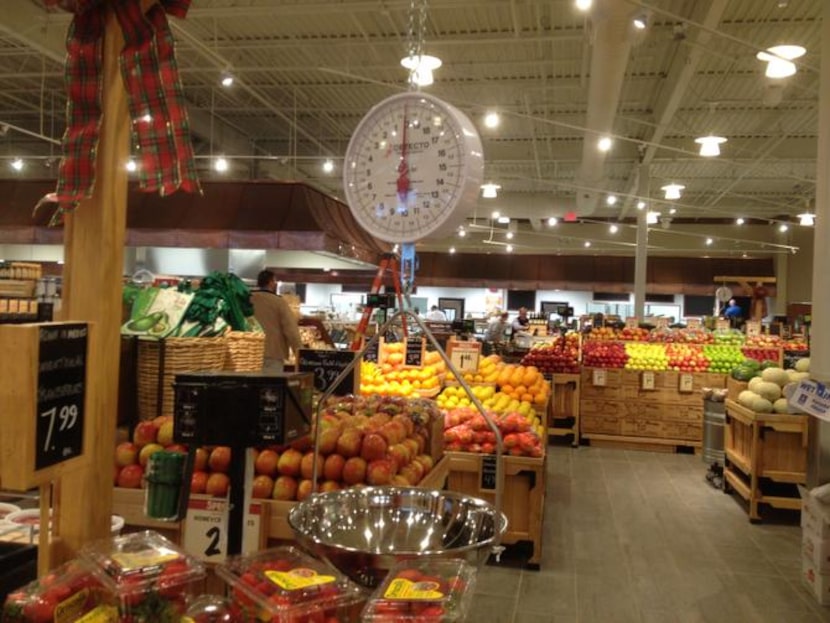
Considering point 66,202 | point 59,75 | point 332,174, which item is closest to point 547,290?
point 332,174

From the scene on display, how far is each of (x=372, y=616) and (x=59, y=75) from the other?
1171cm

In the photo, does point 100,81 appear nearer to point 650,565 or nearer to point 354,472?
point 354,472

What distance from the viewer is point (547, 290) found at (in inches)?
855

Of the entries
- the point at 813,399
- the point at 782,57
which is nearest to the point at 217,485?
the point at 813,399

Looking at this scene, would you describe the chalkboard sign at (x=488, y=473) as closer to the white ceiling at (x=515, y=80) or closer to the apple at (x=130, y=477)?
the apple at (x=130, y=477)

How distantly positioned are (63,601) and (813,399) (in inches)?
177

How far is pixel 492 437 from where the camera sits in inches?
190

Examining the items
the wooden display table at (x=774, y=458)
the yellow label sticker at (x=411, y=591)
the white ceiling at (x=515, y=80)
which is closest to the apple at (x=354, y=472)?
the yellow label sticker at (x=411, y=591)

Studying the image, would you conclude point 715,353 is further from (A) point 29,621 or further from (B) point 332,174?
(B) point 332,174

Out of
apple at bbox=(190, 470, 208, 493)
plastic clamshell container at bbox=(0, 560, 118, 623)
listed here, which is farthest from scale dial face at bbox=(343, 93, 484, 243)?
plastic clamshell container at bbox=(0, 560, 118, 623)

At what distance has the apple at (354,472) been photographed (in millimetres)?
2652

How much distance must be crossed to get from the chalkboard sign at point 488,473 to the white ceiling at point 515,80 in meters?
2.91

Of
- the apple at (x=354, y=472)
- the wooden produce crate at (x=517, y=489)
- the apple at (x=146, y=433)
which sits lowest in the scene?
the wooden produce crate at (x=517, y=489)

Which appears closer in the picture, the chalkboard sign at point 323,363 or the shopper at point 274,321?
the chalkboard sign at point 323,363
